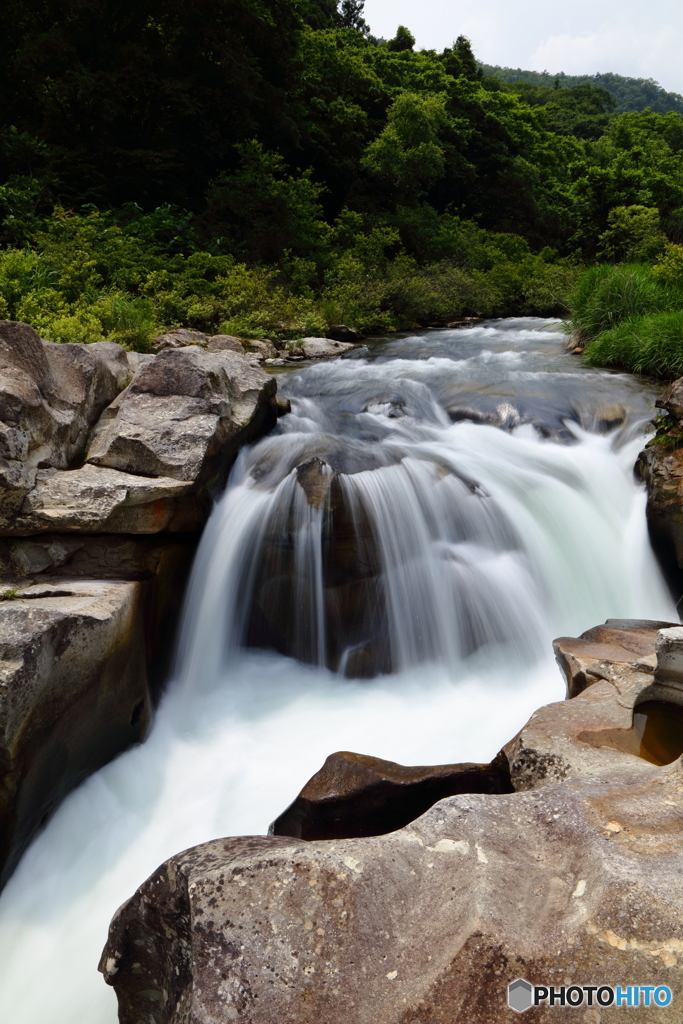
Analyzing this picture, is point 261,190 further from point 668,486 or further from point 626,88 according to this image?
point 626,88

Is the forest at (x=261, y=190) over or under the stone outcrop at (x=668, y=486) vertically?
over

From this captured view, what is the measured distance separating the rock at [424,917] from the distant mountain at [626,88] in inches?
4224

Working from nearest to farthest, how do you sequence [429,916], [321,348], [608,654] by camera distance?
1. [429,916]
2. [608,654]
3. [321,348]

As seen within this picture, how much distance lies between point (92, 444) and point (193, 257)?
A: 33.7ft

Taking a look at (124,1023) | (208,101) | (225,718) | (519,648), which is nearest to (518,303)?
(208,101)

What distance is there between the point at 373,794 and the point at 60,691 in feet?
5.87

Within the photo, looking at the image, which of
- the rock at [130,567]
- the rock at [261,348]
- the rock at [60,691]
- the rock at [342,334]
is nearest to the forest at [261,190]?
the rock at [261,348]

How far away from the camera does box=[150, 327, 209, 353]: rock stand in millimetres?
9281

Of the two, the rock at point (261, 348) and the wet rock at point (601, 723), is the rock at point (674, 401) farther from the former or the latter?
the rock at point (261, 348)

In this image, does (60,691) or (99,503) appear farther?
(99,503)

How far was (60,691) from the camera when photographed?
3373 millimetres

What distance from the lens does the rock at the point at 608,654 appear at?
3412 mm

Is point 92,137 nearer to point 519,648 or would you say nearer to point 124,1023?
point 519,648

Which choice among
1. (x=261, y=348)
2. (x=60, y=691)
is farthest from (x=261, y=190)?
(x=60, y=691)
